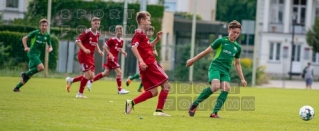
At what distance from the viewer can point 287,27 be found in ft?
207

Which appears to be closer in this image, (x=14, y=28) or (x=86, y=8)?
(x=14, y=28)

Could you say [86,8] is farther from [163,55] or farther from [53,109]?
[53,109]

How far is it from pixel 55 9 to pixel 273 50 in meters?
31.8

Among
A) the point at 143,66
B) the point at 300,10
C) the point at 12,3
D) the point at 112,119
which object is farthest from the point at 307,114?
the point at 300,10

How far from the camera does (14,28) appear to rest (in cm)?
3303

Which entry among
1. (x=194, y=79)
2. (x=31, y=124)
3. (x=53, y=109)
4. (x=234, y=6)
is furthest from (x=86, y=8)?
(x=234, y=6)

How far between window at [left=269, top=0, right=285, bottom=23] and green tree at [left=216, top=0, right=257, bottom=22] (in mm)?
10790

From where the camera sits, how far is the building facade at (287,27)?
61.6 meters

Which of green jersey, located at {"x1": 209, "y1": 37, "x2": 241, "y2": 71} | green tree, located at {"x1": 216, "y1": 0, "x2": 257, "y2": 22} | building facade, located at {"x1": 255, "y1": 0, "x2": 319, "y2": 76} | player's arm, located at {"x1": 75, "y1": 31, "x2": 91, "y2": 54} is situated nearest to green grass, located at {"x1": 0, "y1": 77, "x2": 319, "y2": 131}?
green jersey, located at {"x1": 209, "y1": 37, "x2": 241, "y2": 71}

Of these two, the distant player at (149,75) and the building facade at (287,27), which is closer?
the distant player at (149,75)

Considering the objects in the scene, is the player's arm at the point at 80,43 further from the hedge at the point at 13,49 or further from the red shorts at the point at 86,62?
the hedge at the point at 13,49

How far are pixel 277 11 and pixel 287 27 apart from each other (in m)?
1.94

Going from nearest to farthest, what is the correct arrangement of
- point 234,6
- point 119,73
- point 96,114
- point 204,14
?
point 96,114, point 119,73, point 204,14, point 234,6

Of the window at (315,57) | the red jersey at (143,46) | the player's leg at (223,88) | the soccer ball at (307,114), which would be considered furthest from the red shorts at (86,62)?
the window at (315,57)
